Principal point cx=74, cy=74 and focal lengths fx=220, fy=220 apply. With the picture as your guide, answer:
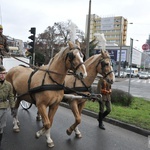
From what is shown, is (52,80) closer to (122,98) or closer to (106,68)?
(106,68)

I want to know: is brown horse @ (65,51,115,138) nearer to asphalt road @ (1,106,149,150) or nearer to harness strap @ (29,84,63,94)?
asphalt road @ (1,106,149,150)

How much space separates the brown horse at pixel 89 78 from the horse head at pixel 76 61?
3.79 feet

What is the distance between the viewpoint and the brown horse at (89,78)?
517 centimetres

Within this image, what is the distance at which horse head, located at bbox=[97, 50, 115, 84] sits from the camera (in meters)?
5.16

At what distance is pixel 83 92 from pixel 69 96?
0.48 metres

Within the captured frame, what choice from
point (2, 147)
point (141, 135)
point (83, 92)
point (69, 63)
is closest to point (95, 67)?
point (83, 92)

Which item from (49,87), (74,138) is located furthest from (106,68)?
(74,138)

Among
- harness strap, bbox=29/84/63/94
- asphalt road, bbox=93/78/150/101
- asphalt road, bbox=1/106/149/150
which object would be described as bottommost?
asphalt road, bbox=93/78/150/101

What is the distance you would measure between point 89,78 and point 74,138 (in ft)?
4.92

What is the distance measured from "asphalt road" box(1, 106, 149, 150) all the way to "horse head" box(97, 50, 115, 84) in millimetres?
1466

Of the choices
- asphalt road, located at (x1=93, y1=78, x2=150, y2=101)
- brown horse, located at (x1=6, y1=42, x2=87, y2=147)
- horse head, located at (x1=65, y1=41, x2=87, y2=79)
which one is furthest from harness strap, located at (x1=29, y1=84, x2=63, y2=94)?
asphalt road, located at (x1=93, y1=78, x2=150, y2=101)

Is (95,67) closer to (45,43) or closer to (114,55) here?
(45,43)

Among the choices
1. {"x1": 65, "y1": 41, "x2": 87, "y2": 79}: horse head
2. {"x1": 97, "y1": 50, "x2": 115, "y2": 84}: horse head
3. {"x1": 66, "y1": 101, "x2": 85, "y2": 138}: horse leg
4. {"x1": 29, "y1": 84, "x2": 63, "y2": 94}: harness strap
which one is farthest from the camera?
{"x1": 97, "y1": 50, "x2": 115, "y2": 84}: horse head

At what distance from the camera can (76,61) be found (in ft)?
13.7
